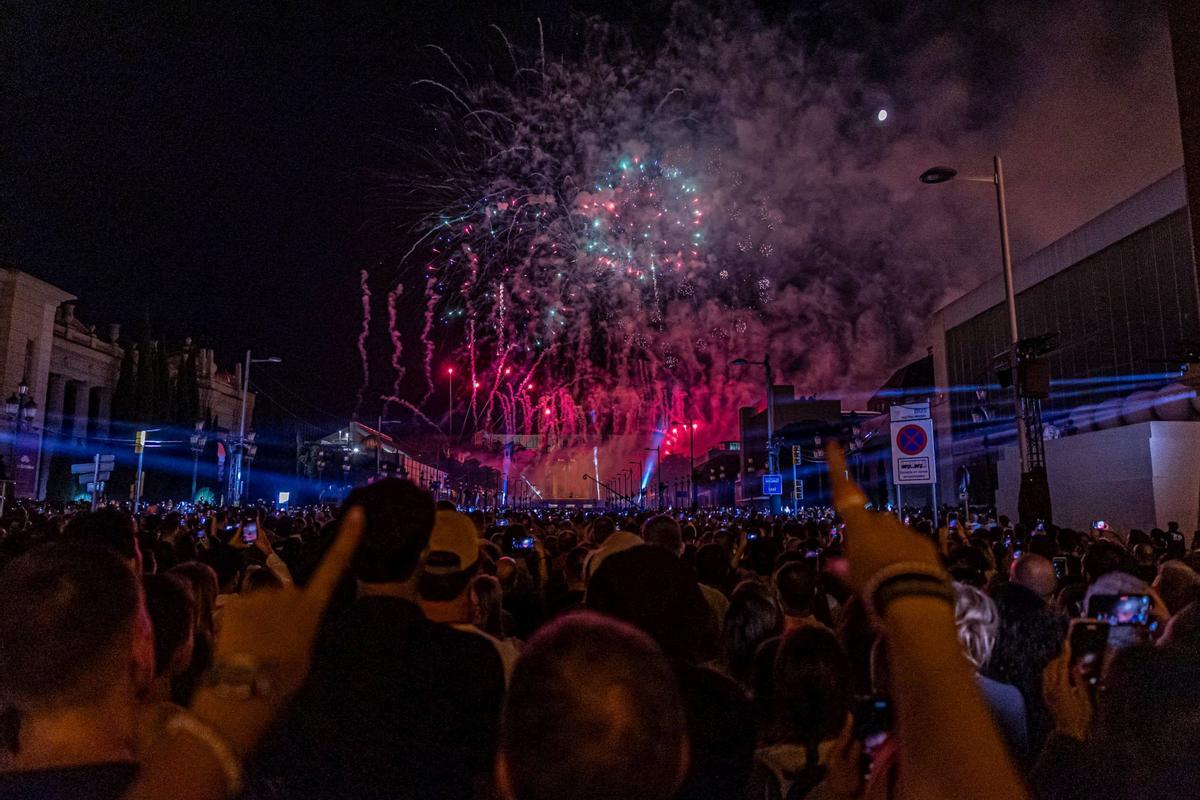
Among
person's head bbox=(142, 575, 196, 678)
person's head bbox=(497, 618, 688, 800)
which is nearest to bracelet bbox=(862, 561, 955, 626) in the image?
person's head bbox=(497, 618, 688, 800)

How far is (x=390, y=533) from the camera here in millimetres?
2742

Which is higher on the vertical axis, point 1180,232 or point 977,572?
point 1180,232

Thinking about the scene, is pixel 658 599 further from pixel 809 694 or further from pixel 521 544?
pixel 521 544

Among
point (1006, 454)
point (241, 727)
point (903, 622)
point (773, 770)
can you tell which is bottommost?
point (773, 770)

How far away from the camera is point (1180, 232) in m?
30.8

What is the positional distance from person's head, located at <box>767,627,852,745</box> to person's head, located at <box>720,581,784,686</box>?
4.65ft

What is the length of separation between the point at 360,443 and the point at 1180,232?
66669 mm

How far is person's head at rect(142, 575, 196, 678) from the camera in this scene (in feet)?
12.4

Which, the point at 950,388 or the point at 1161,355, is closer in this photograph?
the point at 1161,355

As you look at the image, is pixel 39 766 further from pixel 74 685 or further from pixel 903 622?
pixel 903 622

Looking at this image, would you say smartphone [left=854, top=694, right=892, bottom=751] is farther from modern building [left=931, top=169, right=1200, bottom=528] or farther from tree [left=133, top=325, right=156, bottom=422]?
tree [left=133, top=325, right=156, bottom=422]

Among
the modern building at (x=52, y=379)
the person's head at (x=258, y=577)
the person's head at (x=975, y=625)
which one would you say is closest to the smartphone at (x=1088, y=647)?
the person's head at (x=975, y=625)

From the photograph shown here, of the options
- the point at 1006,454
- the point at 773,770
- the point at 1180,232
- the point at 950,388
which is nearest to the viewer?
the point at 773,770

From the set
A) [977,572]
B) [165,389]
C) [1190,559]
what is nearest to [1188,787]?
[977,572]
